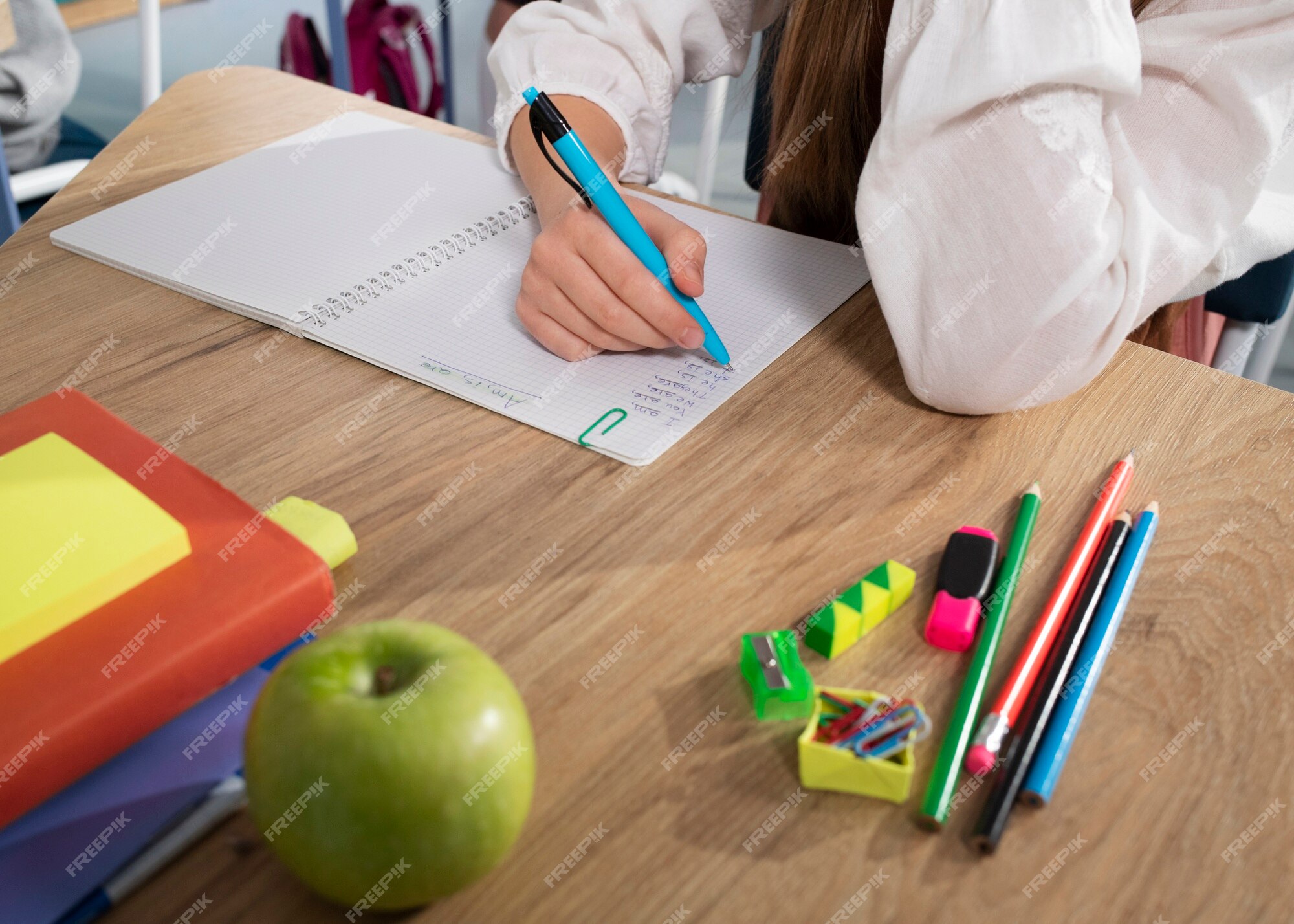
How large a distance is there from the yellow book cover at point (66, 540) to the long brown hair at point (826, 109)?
1.78ft

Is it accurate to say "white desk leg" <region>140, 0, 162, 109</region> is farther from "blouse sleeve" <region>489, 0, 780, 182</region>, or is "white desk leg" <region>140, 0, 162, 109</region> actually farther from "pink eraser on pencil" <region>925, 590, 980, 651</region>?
"pink eraser on pencil" <region>925, 590, 980, 651</region>

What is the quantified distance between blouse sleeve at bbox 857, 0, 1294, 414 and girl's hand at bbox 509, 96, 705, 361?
116 mm

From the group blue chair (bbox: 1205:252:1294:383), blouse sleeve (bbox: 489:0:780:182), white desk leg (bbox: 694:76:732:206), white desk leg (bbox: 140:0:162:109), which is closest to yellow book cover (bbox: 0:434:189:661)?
blouse sleeve (bbox: 489:0:780:182)

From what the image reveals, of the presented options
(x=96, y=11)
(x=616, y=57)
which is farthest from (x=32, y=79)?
(x=96, y=11)

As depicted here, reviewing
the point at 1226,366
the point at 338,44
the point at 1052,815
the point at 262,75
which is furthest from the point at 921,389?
the point at 338,44

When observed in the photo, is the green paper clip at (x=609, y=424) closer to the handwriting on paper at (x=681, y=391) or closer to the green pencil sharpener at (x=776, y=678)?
the handwriting on paper at (x=681, y=391)

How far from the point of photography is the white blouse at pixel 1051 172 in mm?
545

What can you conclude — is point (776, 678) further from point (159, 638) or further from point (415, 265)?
point (415, 265)

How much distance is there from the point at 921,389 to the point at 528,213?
0.34 metres

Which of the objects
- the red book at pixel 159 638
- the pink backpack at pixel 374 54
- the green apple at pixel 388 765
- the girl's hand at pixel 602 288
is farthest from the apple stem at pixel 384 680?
the pink backpack at pixel 374 54

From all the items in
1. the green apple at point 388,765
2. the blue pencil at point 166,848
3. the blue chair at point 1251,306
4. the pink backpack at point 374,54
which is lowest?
the pink backpack at point 374,54

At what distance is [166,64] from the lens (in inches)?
115

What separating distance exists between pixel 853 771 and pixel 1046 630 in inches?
4.6

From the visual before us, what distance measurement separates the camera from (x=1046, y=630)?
1.37 feet
